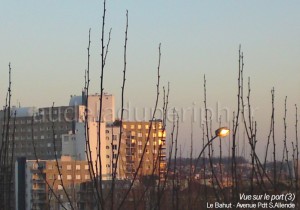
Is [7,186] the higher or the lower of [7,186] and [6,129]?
the lower

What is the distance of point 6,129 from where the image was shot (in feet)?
18.9

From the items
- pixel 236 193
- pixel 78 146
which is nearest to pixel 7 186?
pixel 236 193

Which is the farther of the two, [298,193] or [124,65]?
[298,193]

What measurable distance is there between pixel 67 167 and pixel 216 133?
172 ft

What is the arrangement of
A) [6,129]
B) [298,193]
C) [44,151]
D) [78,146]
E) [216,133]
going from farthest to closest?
[44,151] → [78,146] → [216,133] → [298,193] → [6,129]

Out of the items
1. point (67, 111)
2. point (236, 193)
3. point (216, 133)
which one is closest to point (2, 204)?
point (236, 193)

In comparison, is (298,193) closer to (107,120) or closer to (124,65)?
(124,65)

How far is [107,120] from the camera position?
278ft

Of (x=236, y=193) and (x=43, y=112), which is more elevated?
(x=43, y=112)

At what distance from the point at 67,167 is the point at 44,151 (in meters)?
31.7

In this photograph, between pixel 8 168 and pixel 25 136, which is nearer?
pixel 8 168

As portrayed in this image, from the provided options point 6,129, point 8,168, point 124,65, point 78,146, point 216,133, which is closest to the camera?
point 124,65

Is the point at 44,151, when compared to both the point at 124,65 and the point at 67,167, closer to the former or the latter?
the point at 67,167

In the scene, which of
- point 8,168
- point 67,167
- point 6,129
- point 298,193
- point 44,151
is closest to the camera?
point 6,129
